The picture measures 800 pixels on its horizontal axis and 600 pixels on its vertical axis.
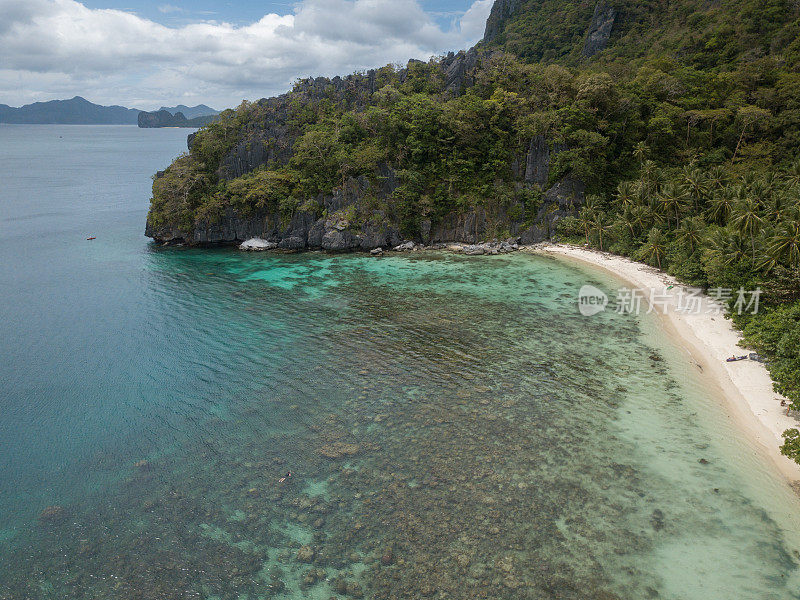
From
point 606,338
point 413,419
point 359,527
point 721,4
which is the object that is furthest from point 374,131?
point 721,4

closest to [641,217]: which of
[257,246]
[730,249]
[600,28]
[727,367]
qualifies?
[730,249]

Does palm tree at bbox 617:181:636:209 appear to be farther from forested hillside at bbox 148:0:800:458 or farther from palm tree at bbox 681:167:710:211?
palm tree at bbox 681:167:710:211

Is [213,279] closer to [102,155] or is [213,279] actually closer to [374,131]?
[374,131]

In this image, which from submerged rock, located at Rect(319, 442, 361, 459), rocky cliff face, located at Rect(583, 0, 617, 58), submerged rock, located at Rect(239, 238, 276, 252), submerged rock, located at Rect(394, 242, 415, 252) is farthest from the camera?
rocky cliff face, located at Rect(583, 0, 617, 58)

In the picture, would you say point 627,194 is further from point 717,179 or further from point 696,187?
point 717,179

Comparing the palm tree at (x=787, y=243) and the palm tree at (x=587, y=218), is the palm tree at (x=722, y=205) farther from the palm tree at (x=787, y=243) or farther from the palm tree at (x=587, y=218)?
the palm tree at (x=587, y=218)

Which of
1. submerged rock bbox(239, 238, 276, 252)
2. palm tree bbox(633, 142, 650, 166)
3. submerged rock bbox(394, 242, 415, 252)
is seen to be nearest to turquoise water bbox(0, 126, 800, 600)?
submerged rock bbox(394, 242, 415, 252)
